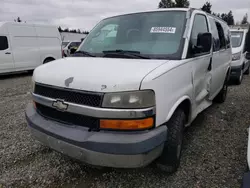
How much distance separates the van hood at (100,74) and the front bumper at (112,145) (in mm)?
422

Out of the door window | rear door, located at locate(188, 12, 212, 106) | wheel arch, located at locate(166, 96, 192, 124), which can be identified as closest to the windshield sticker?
rear door, located at locate(188, 12, 212, 106)

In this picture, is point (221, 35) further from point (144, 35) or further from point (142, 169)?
point (142, 169)

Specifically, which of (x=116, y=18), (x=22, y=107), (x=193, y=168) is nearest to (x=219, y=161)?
(x=193, y=168)

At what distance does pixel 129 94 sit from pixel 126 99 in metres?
0.05

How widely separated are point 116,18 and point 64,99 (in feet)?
6.33

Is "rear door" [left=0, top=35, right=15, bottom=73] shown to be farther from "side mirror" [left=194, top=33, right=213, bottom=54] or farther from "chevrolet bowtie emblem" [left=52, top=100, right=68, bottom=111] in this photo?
"side mirror" [left=194, top=33, right=213, bottom=54]

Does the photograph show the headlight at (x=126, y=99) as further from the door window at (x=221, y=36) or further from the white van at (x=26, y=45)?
the white van at (x=26, y=45)

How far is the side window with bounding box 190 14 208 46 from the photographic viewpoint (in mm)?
2825

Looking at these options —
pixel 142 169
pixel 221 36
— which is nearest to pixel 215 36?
pixel 221 36

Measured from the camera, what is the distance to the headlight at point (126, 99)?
187 cm

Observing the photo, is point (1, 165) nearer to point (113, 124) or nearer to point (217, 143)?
point (113, 124)

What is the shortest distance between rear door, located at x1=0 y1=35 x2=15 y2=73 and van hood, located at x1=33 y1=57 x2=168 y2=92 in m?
8.20

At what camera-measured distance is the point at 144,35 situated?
2.82 m

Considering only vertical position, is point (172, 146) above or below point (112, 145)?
below
